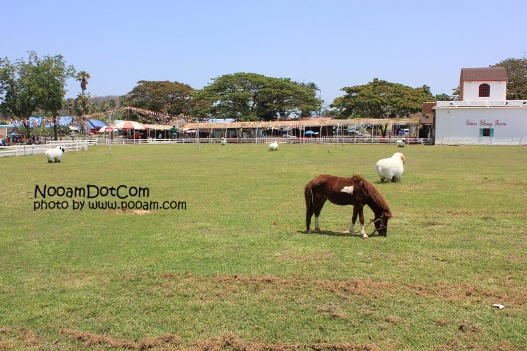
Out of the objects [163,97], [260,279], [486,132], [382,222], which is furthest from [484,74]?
[260,279]

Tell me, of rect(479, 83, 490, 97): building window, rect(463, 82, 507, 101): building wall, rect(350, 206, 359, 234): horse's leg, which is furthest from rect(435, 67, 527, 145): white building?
rect(350, 206, 359, 234): horse's leg

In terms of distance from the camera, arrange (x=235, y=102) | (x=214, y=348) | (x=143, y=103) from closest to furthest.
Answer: (x=214, y=348) < (x=235, y=102) < (x=143, y=103)

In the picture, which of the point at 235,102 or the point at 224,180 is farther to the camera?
the point at 235,102

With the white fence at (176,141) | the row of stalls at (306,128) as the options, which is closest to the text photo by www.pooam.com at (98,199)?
the white fence at (176,141)

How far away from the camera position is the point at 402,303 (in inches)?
225

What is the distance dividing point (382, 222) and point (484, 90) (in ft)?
192

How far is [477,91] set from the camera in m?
60.2

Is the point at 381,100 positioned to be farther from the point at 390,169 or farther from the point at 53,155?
the point at 390,169

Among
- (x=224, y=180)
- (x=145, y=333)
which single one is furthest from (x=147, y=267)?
(x=224, y=180)

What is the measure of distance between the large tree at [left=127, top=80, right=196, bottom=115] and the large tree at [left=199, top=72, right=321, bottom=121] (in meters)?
→ 6.06

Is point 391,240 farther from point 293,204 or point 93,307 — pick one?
point 93,307

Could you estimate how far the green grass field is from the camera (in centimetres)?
493

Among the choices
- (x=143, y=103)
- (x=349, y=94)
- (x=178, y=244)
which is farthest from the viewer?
(x=143, y=103)

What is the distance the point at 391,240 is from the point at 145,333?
17.1 feet
